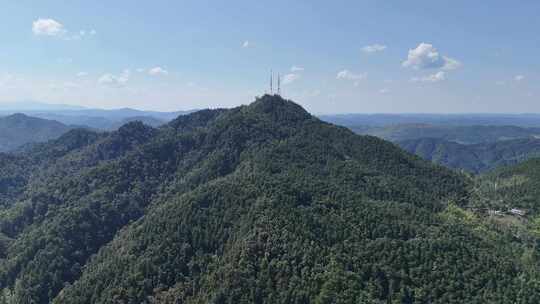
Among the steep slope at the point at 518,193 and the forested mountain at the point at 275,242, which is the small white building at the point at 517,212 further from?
the forested mountain at the point at 275,242

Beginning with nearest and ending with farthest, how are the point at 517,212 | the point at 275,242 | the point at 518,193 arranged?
the point at 275,242 < the point at 517,212 < the point at 518,193

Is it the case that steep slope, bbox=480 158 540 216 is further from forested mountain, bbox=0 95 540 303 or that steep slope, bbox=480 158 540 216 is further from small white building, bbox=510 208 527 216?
forested mountain, bbox=0 95 540 303

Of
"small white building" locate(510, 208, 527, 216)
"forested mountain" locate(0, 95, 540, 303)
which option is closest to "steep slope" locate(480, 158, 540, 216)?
"small white building" locate(510, 208, 527, 216)

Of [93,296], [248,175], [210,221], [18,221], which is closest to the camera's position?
[93,296]

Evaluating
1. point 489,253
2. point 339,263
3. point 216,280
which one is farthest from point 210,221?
point 489,253

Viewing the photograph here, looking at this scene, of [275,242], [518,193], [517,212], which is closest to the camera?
[275,242]

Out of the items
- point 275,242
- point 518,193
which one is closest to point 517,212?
point 518,193

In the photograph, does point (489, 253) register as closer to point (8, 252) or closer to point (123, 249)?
point (123, 249)

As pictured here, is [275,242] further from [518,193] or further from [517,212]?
[518,193]

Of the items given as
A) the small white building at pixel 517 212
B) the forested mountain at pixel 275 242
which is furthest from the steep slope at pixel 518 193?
the forested mountain at pixel 275 242
